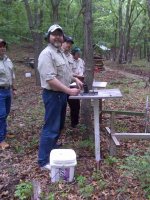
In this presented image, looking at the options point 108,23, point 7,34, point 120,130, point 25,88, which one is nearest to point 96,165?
point 120,130

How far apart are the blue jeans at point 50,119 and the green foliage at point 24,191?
1.98 feet

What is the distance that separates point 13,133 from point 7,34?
34.3ft

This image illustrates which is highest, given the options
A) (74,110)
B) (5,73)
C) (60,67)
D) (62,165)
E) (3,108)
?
(60,67)

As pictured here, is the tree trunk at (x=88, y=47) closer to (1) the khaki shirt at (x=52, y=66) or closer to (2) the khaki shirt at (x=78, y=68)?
(2) the khaki shirt at (x=78, y=68)

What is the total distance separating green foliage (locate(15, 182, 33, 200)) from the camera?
14.3ft

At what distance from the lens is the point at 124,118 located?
848 cm

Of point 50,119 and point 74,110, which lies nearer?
point 50,119

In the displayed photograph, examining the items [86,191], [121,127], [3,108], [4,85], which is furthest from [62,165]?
[121,127]

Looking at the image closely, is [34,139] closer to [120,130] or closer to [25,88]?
[120,130]

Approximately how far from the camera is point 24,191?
14.5ft

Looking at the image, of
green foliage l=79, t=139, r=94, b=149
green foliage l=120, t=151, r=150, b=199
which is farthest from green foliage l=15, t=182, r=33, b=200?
green foliage l=79, t=139, r=94, b=149

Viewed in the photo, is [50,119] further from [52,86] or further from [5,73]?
[5,73]

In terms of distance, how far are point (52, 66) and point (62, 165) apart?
55.1 inches

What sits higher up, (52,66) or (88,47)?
(88,47)
